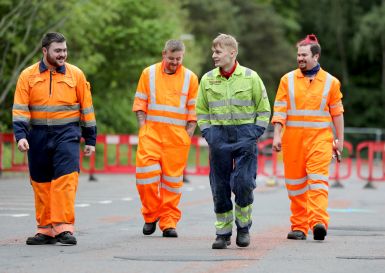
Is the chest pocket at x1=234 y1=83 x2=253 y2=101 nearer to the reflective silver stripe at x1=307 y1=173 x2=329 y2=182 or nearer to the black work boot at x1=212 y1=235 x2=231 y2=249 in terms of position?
the black work boot at x1=212 y1=235 x2=231 y2=249

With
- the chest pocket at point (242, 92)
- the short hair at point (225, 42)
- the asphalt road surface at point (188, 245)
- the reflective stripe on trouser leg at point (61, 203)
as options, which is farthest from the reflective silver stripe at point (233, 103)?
the reflective stripe on trouser leg at point (61, 203)

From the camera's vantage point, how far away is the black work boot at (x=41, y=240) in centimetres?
1172

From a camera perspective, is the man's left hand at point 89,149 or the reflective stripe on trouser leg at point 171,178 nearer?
the man's left hand at point 89,149

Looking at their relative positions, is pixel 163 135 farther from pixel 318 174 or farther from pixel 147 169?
pixel 318 174

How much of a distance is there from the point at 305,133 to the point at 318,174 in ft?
1.45

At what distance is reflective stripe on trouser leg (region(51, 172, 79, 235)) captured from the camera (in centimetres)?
1172

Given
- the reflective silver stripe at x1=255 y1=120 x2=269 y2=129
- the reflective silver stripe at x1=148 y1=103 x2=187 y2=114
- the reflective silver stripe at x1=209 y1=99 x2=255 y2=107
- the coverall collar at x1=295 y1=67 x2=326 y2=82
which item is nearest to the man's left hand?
the reflective silver stripe at x1=209 y1=99 x2=255 y2=107

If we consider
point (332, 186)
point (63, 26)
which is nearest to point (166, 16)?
point (63, 26)

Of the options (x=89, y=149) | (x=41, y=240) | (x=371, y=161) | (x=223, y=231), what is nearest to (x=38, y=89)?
(x=89, y=149)

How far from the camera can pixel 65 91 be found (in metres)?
11.9

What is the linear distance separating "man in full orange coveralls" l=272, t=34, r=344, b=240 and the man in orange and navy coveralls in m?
2.16

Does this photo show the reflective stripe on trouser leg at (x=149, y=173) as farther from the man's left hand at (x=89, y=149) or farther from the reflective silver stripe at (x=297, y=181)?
the reflective silver stripe at (x=297, y=181)

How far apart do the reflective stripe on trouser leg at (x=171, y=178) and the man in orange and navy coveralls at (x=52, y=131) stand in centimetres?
151

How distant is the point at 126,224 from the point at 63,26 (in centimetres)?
2087
